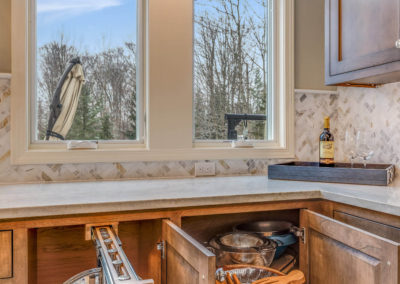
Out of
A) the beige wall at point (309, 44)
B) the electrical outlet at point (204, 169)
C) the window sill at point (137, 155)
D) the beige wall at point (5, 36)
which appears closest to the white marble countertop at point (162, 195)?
the window sill at point (137, 155)

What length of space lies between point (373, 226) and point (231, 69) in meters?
1.32

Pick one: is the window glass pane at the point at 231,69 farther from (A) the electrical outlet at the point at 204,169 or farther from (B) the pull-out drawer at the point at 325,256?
(B) the pull-out drawer at the point at 325,256

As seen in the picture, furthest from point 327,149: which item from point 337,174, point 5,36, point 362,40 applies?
point 5,36

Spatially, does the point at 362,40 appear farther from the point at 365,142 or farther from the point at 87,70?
the point at 87,70

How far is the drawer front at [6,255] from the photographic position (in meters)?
1.14

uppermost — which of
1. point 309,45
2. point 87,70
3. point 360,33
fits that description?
point 309,45

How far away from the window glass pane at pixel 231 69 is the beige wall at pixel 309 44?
0.65 feet

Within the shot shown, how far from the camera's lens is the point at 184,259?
1.08 metres

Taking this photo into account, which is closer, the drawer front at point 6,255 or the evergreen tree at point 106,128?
the drawer front at point 6,255

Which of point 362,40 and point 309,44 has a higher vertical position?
point 309,44

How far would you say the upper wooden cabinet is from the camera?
4.91ft

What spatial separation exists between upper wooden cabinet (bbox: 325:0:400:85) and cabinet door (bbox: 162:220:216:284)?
1.16 metres

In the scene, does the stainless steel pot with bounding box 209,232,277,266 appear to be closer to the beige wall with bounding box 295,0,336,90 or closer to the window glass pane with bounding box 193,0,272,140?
the window glass pane with bounding box 193,0,272,140

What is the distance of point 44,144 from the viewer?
1854 millimetres
